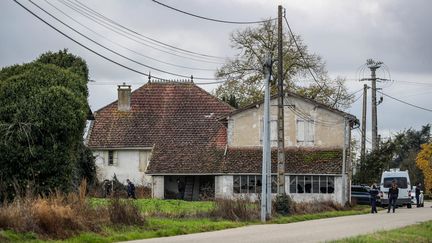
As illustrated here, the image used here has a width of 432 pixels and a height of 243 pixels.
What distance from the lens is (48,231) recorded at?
21.4 m

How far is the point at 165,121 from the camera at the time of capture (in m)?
62.9

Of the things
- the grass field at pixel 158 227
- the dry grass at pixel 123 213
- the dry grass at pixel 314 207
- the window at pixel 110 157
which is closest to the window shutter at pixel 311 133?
the dry grass at pixel 314 207

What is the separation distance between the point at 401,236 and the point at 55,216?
34.0 ft

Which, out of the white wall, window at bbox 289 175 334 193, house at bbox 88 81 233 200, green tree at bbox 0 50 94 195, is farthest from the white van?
green tree at bbox 0 50 94 195

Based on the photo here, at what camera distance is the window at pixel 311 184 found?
53875 mm

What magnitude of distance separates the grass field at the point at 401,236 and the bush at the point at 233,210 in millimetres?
7504

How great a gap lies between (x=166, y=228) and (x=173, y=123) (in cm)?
3686

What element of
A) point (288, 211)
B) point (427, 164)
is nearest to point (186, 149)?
point (288, 211)

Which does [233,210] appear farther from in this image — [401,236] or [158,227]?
[401,236]

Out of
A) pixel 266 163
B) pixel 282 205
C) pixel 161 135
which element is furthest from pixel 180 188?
pixel 266 163

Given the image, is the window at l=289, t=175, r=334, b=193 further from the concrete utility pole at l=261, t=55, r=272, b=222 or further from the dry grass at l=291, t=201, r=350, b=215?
the concrete utility pole at l=261, t=55, r=272, b=222

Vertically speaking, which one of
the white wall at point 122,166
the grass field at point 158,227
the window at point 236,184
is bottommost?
the grass field at point 158,227

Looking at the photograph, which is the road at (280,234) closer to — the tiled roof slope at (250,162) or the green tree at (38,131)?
the green tree at (38,131)

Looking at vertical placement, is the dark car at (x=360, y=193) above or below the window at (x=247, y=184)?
below
